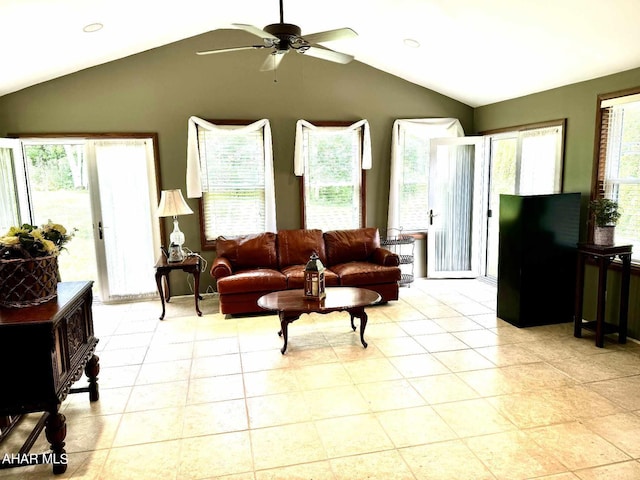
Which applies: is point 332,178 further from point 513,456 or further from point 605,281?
point 513,456

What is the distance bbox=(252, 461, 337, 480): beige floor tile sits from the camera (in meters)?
2.35

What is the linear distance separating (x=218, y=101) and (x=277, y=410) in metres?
4.04

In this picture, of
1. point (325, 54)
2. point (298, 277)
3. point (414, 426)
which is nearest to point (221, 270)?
point (298, 277)

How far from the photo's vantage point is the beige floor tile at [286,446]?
98.0 inches

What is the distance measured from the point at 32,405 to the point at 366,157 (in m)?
4.74

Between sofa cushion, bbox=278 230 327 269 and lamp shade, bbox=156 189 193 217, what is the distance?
1.24 metres

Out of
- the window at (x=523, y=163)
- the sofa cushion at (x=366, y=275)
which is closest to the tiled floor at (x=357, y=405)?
the sofa cushion at (x=366, y=275)

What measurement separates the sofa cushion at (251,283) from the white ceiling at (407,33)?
2.73 meters

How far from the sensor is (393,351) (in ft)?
13.0

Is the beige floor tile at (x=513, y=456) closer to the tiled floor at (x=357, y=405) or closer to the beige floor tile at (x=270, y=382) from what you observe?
the tiled floor at (x=357, y=405)

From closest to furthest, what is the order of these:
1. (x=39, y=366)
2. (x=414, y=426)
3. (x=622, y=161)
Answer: (x=39, y=366) → (x=414, y=426) → (x=622, y=161)

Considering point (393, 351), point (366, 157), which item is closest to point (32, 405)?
point (393, 351)

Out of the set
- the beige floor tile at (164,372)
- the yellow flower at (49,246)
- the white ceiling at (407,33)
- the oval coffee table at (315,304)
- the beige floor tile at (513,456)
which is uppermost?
the white ceiling at (407,33)

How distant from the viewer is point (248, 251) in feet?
17.9
